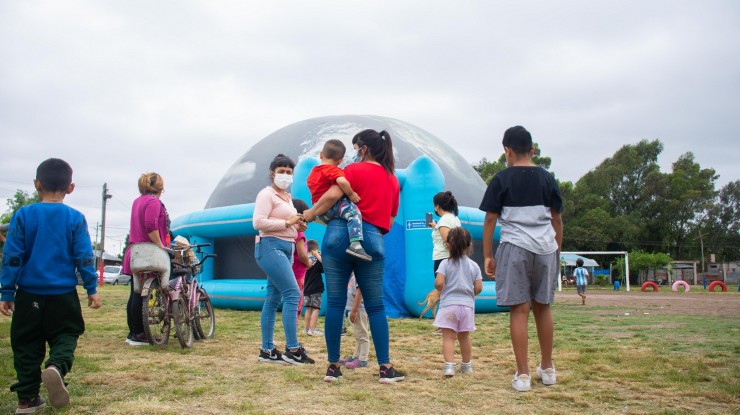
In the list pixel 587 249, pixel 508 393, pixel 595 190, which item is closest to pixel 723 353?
pixel 508 393

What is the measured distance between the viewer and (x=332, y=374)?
395cm

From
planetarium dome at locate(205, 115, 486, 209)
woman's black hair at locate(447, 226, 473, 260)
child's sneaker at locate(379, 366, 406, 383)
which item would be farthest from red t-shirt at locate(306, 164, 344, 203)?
planetarium dome at locate(205, 115, 486, 209)

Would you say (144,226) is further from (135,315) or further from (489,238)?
(489,238)

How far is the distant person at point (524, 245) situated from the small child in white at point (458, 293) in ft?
1.91

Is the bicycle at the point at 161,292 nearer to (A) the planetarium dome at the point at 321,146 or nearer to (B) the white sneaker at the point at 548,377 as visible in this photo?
(B) the white sneaker at the point at 548,377

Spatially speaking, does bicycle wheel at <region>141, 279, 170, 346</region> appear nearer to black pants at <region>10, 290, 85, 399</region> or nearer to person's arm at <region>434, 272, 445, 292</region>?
black pants at <region>10, 290, 85, 399</region>

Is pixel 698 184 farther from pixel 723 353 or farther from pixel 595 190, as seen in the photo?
pixel 723 353

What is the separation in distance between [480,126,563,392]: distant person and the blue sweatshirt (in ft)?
8.12

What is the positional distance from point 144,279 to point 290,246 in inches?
65.2

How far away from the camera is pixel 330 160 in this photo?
13.7ft

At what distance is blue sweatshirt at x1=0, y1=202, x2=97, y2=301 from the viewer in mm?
3312

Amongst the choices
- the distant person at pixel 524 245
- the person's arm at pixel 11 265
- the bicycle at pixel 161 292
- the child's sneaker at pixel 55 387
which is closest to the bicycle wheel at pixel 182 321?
the bicycle at pixel 161 292

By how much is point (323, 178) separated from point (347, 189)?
0.20 meters

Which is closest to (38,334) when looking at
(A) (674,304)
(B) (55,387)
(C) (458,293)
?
(B) (55,387)
